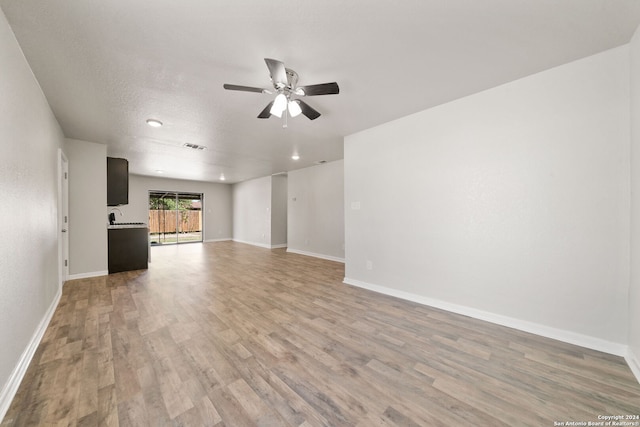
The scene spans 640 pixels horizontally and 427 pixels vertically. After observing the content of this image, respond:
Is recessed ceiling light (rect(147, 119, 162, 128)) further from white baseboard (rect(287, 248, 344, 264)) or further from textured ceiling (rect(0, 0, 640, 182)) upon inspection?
white baseboard (rect(287, 248, 344, 264))

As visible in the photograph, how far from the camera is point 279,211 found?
7926mm

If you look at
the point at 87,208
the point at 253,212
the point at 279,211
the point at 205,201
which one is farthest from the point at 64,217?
the point at 205,201

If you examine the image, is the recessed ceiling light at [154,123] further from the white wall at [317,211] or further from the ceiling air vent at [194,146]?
the white wall at [317,211]

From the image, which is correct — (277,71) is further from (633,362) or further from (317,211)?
(317,211)

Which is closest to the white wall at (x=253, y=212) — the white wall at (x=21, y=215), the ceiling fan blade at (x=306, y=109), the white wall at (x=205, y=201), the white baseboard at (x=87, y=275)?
the white wall at (x=205, y=201)

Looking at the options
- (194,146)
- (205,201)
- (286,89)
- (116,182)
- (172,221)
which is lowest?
(172,221)

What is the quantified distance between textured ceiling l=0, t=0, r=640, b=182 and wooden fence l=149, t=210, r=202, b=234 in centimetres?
668

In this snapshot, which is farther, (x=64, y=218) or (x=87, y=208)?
(x=87, y=208)

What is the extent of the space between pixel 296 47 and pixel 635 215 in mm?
2872

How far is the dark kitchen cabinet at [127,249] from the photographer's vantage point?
4543 millimetres

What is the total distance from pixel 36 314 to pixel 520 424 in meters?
3.76

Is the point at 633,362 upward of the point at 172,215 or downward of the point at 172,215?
downward

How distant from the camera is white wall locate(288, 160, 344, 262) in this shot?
19.0 feet

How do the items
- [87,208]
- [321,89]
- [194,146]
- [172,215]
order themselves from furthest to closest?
[172,215] → [194,146] → [87,208] → [321,89]
